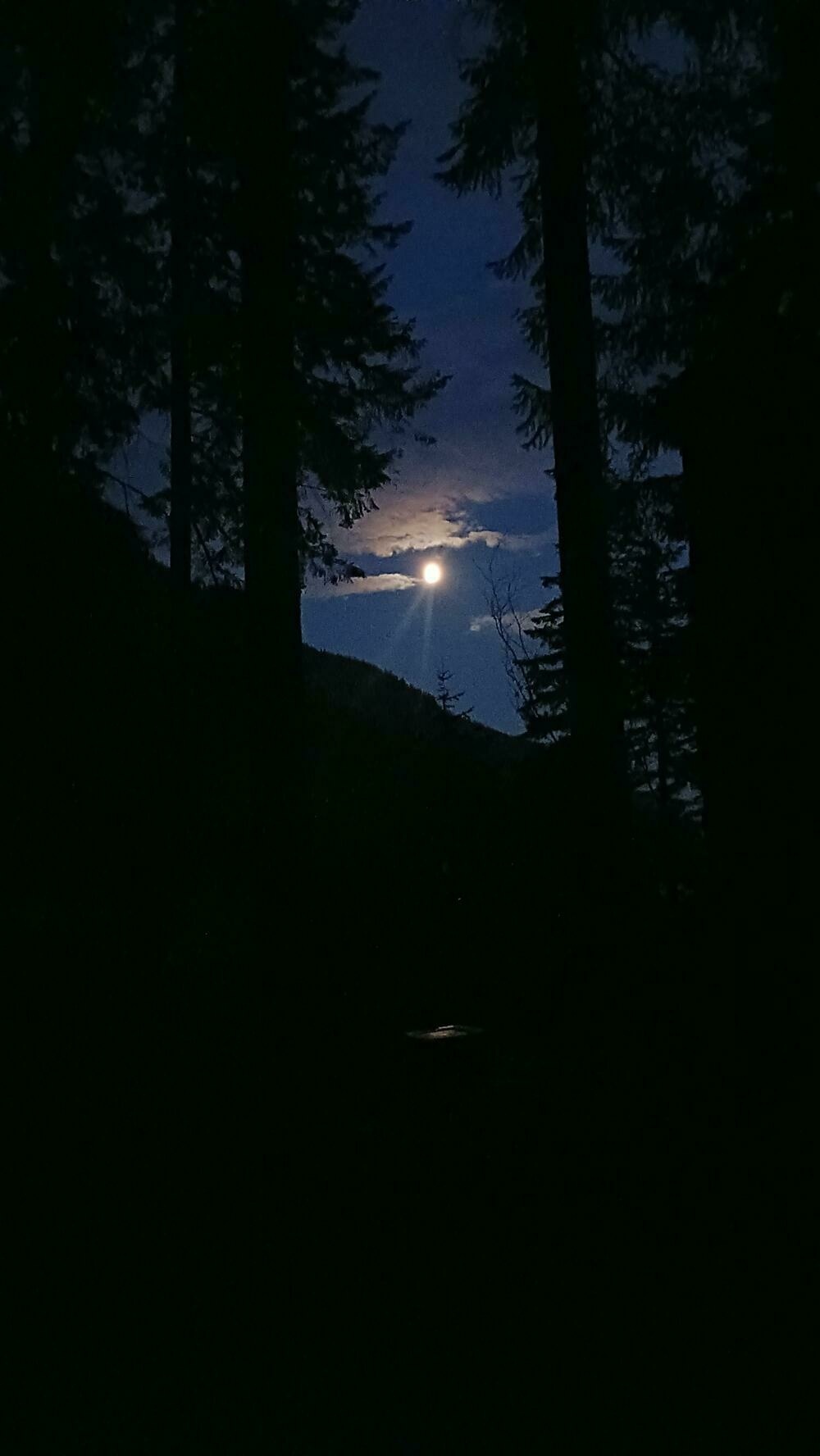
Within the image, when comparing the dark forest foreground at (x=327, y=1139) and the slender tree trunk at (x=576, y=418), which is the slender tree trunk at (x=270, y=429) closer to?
the dark forest foreground at (x=327, y=1139)

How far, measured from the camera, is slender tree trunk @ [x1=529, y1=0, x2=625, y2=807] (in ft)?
29.0

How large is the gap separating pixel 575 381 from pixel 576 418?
369 millimetres

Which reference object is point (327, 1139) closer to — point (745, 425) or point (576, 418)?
point (745, 425)

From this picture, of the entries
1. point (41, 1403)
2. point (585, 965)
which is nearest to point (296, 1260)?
point (41, 1403)

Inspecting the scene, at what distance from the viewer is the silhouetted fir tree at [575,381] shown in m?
8.83

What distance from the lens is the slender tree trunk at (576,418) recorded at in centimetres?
883

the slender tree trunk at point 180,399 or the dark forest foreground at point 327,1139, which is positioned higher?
the slender tree trunk at point 180,399

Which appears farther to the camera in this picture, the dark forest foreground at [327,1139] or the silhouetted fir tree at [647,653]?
the silhouetted fir tree at [647,653]

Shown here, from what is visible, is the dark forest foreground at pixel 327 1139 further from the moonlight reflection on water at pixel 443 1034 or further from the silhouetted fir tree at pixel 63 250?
the silhouetted fir tree at pixel 63 250

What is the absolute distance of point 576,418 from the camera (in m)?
9.05

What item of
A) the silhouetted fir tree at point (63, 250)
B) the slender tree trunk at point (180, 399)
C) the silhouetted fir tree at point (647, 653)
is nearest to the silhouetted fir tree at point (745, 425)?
the silhouetted fir tree at point (647, 653)

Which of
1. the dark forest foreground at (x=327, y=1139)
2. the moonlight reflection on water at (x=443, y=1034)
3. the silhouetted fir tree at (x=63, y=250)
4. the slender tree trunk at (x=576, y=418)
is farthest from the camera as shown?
the silhouetted fir tree at (x=63, y=250)

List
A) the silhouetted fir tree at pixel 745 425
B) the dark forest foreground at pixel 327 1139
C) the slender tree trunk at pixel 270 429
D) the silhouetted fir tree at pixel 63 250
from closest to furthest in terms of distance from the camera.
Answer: the dark forest foreground at pixel 327 1139, the silhouetted fir tree at pixel 745 425, the slender tree trunk at pixel 270 429, the silhouetted fir tree at pixel 63 250

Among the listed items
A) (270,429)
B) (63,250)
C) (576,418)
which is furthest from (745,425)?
(63,250)
